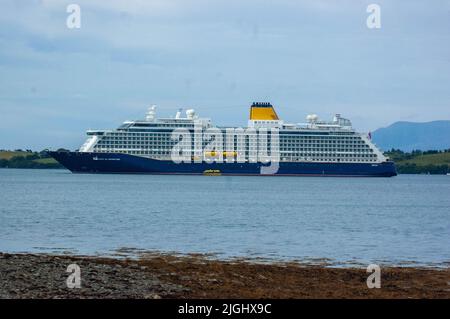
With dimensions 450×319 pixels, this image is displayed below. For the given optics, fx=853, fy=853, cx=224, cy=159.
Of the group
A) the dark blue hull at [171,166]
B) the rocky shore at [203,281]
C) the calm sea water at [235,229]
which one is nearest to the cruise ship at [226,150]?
the dark blue hull at [171,166]

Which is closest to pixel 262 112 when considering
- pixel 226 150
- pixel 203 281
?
pixel 226 150

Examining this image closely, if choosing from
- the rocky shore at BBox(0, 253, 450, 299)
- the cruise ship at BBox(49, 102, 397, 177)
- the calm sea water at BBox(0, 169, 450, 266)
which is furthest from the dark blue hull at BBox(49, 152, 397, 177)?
the rocky shore at BBox(0, 253, 450, 299)

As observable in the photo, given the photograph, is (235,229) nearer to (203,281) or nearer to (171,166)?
(203,281)

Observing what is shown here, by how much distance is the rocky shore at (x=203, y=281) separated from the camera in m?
16.2

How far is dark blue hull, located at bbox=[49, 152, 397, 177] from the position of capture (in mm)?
114500

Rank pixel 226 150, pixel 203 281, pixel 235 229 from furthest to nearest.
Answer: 1. pixel 226 150
2. pixel 235 229
3. pixel 203 281

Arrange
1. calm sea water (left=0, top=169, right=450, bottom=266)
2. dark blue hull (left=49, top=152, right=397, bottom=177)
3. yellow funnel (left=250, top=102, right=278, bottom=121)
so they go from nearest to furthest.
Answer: calm sea water (left=0, top=169, right=450, bottom=266), dark blue hull (left=49, top=152, right=397, bottom=177), yellow funnel (left=250, top=102, right=278, bottom=121)

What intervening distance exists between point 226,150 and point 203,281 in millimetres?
98860

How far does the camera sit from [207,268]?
2119 centimetres

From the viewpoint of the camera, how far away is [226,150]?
11731cm

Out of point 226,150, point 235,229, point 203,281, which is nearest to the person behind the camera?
point 203,281

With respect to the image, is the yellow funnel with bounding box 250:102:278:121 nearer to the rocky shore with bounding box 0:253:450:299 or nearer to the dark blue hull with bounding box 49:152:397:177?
the dark blue hull with bounding box 49:152:397:177
